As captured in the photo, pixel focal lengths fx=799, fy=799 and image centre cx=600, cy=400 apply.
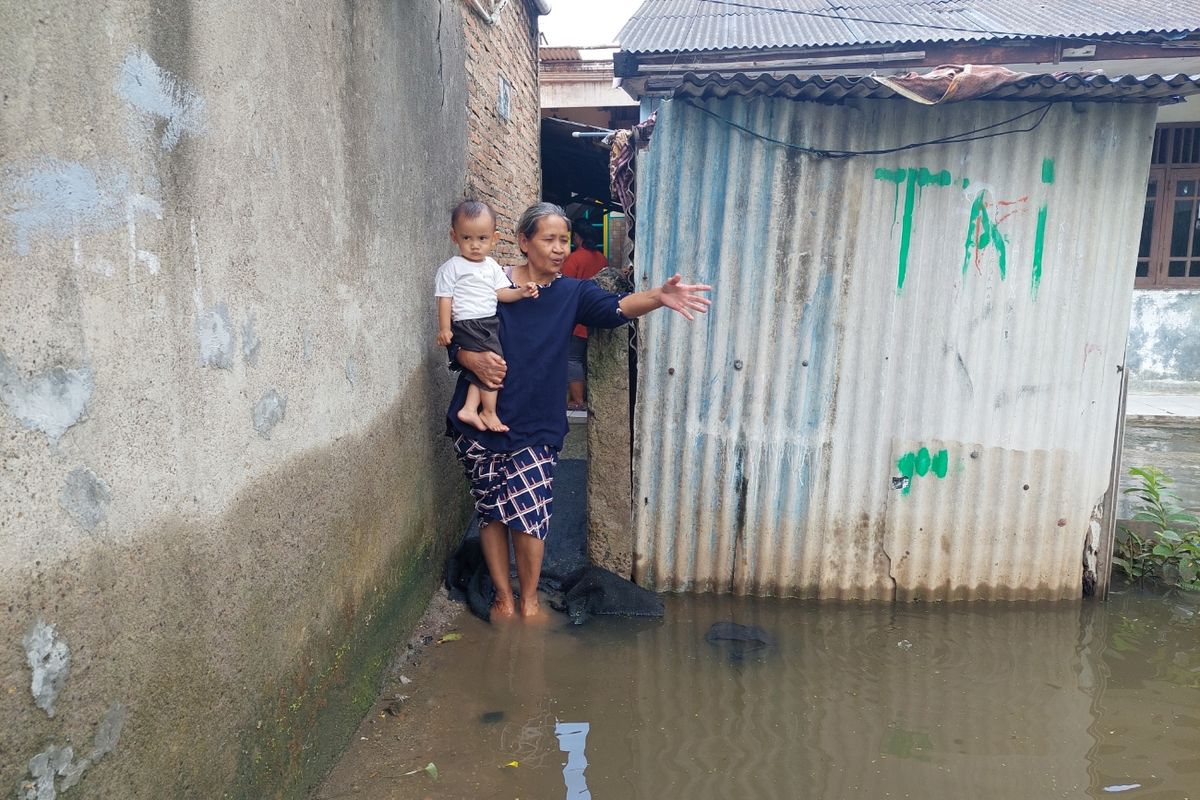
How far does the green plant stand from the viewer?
13.7ft

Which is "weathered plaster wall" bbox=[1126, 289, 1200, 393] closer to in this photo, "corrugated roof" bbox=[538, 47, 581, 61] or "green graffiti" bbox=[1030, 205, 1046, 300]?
"corrugated roof" bbox=[538, 47, 581, 61]

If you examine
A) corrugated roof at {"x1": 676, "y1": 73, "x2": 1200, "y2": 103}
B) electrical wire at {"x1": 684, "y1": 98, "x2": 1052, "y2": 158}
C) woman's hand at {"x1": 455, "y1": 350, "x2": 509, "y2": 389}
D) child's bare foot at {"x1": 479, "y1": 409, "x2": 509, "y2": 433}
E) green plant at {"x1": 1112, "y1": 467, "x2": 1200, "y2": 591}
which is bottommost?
green plant at {"x1": 1112, "y1": 467, "x2": 1200, "y2": 591}

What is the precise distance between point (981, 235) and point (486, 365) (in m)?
2.32

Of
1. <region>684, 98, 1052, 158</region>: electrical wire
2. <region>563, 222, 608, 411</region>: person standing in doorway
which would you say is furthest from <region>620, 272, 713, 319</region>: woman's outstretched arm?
<region>563, 222, 608, 411</region>: person standing in doorway

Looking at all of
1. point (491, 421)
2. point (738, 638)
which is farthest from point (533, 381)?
point (738, 638)

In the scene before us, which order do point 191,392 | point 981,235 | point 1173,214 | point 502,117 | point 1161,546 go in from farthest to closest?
point 1173,214, point 502,117, point 1161,546, point 981,235, point 191,392

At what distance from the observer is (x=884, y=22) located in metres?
7.69

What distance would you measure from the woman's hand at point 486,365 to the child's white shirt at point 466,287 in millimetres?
157

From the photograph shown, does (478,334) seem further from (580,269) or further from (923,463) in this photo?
(580,269)

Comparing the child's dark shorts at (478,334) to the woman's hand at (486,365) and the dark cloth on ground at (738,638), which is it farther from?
the dark cloth on ground at (738,638)

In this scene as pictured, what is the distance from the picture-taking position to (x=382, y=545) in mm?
3039

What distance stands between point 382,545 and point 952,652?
2.46 m

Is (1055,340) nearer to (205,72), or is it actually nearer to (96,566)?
(205,72)

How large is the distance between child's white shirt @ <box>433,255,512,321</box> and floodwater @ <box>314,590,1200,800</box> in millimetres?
1436
